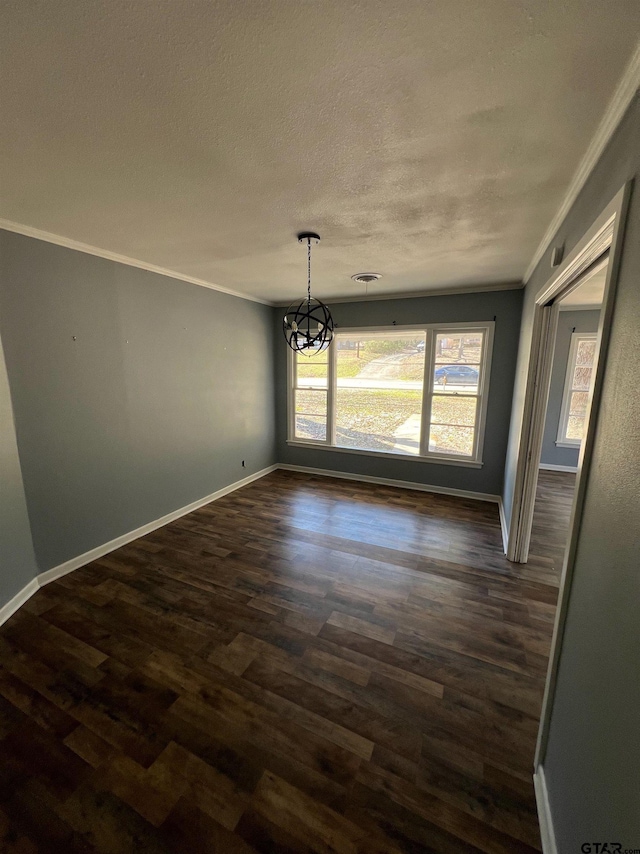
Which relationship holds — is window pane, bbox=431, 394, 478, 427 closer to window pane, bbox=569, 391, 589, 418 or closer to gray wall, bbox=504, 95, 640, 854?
window pane, bbox=569, 391, 589, 418

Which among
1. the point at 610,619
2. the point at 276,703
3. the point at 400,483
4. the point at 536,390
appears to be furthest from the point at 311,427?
the point at 610,619

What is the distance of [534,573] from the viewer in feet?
9.52

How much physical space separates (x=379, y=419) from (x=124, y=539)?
11.7 ft

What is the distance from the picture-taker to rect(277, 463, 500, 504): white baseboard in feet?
14.8

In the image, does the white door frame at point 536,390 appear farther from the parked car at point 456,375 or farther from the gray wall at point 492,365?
the parked car at point 456,375

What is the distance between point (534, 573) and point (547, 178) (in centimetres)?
287

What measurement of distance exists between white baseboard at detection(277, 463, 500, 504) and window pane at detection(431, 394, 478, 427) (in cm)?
92

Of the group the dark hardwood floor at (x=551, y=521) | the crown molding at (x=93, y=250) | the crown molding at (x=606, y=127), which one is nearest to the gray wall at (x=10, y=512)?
the crown molding at (x=93, y=250)

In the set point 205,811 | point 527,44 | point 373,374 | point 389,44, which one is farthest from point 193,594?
point 373,374

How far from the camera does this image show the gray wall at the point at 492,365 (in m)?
4.12

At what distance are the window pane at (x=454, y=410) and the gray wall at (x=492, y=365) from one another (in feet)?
0.72

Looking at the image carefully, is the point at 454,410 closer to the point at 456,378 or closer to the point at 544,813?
the point at 456,378

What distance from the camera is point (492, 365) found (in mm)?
4238

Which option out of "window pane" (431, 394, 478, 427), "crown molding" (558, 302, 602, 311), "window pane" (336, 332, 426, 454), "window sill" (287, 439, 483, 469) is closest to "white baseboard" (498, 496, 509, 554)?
"window sill" (287, 439, 483, 469)
